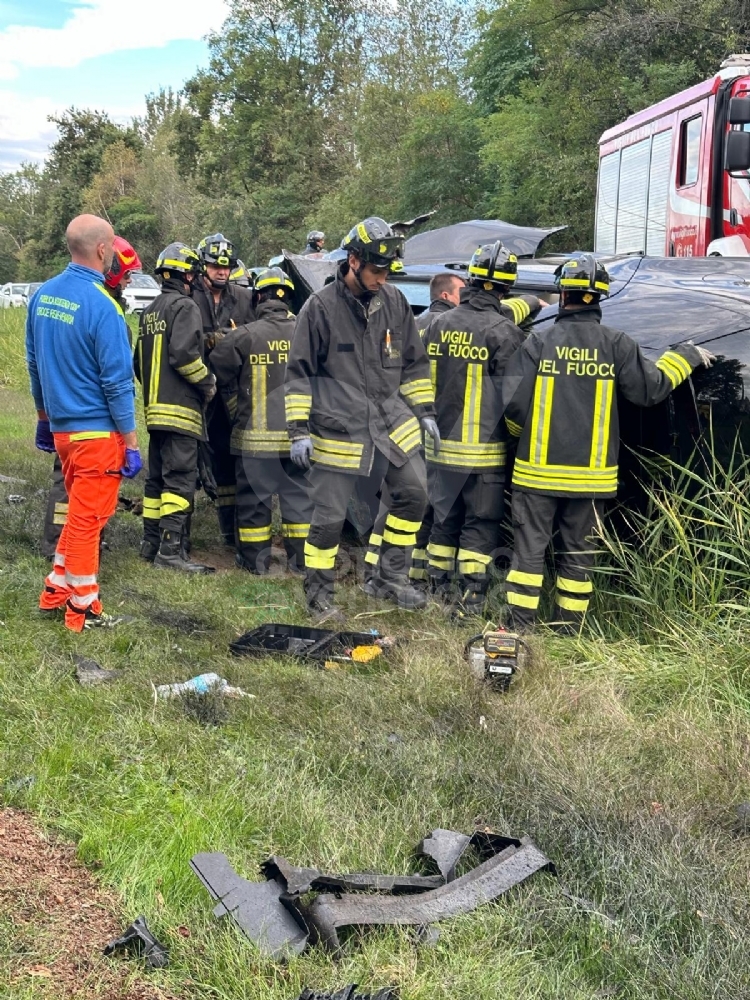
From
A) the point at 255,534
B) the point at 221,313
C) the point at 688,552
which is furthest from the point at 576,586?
the point at 221,313

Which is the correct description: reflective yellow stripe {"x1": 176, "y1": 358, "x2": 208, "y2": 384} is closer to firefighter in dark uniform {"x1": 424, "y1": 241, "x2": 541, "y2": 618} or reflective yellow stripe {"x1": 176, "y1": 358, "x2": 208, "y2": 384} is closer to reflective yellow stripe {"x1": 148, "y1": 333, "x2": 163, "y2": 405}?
reflective yellow stripe {"x1": 148, "y1": 333, "x2": 163, "y2": 405}

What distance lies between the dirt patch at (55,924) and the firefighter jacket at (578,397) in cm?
274

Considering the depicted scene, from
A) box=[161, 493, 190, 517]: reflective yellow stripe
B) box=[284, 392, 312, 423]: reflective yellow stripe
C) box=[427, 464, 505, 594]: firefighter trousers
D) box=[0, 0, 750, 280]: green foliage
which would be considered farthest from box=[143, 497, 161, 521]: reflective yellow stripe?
box=[0, 0, 750, 280]: green foliage

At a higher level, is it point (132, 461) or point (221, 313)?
point (221, 313)

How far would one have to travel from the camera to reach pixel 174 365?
6.12 m

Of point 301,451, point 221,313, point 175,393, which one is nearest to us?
point 301,451

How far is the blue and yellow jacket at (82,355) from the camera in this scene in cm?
460

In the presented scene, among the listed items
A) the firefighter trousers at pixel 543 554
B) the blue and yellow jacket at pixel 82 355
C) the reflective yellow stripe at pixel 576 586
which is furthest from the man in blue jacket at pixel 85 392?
the reflective yellow stripe at pixel 576 586

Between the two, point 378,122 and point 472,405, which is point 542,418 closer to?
point 472,405

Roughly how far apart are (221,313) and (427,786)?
14.3ft

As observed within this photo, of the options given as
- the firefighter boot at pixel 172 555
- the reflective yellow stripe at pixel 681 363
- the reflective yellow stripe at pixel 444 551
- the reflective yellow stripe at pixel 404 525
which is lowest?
the firefighter boot at pixel 172 555

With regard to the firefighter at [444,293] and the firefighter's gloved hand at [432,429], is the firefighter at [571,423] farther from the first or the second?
the firefighter at [444,293]

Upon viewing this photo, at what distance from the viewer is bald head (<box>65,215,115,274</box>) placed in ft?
15.1

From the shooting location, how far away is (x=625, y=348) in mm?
4594
